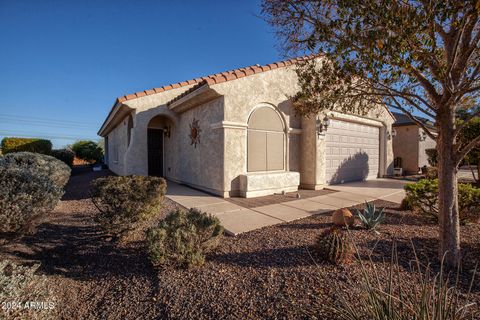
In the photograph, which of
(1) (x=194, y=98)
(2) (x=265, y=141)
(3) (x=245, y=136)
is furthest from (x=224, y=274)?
(1) (x=194, y=98)

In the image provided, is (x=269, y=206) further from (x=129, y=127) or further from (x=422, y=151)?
(x=422, y=151)

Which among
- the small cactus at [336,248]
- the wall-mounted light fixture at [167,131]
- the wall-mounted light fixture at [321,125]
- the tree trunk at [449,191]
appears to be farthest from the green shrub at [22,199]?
the wall-mounted light fixture at [321,125]

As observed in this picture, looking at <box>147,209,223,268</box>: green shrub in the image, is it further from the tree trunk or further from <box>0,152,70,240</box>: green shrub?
the tree trunk

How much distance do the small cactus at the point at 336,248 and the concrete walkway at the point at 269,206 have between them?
1777 mm

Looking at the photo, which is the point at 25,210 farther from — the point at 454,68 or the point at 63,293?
the point at 454,68

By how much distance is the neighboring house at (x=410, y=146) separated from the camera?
15.2m

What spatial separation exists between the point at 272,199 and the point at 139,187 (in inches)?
190

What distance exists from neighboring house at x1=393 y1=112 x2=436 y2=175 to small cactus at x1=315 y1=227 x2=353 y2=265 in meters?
15.2

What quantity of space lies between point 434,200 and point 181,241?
580 cm

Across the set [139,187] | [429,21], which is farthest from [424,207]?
[139,187]

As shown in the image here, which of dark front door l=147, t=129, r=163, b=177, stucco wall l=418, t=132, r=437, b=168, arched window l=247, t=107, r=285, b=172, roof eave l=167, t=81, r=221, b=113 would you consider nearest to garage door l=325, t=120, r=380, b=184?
arched window l=247, t=107, r=285, b=172

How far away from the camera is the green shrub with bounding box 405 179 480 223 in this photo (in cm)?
496

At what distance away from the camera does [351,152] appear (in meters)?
11.7

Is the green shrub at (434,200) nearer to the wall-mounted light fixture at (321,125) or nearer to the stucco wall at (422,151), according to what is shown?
the wall-mounted light fixture at (321,125)
